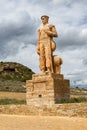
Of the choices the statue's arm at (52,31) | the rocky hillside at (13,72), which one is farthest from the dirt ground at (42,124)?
the rocky hillside at (13,72)

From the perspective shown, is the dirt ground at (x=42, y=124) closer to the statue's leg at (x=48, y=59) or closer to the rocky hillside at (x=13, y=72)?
the statue's leg at (x=48, y=59)

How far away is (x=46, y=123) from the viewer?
44.2 feet

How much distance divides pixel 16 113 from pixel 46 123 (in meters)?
4.36

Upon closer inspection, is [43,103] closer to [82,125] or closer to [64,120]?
[64,120]

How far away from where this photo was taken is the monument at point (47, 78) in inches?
691

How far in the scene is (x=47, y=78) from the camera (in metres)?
17.7

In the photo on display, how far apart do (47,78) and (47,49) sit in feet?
5.73

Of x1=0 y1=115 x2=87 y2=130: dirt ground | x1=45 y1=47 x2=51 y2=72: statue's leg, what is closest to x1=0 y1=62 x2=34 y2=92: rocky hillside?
x1=45 y1=47 x2=51 y2=72: statue's leg

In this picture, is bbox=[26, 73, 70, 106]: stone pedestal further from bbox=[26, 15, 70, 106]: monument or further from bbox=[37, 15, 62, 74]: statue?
bbox=[37, 15, 62, 74]: statue

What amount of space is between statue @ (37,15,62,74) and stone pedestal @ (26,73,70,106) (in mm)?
583

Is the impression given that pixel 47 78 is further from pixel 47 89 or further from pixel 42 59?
pixel 42 59

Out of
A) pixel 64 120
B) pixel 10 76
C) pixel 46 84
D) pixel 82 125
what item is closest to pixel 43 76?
pixel 46 84

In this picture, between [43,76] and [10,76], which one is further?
[10,76]

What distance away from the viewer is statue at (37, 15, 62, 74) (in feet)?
60.8
